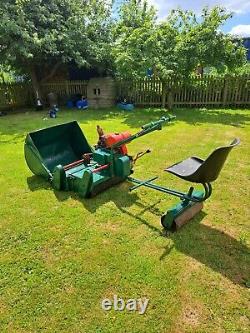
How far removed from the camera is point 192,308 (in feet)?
7.61

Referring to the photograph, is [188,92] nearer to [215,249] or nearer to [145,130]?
[145,130]

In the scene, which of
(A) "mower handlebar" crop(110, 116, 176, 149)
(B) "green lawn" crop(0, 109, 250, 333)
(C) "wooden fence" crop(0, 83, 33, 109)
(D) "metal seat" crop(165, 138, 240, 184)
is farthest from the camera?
(C) "wooden fence" crop(0, 83, 33, 109)

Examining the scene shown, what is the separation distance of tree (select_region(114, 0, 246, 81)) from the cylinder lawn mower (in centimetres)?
605

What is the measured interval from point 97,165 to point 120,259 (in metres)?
1.78

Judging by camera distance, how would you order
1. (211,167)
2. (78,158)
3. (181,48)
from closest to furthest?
(211,167), (78,158), (181,48)

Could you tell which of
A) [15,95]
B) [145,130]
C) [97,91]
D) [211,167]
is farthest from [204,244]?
[15,95]

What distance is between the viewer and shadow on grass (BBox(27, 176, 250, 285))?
2.72 metres

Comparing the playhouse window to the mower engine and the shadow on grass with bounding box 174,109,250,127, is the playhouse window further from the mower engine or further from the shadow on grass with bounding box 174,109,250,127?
the mower engine

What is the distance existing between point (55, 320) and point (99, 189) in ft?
7.09

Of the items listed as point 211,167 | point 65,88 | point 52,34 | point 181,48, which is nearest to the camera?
point 211,167

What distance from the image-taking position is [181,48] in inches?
372

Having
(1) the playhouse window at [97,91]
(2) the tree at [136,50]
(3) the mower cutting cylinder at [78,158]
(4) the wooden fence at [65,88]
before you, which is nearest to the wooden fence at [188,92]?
(1) the playhouse window at [97,91]

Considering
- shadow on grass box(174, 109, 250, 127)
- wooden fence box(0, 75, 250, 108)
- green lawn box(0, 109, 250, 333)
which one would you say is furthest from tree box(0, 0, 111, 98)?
green lawn box(0, 109, 250, 333)

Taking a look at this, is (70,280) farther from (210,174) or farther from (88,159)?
(88,159)
